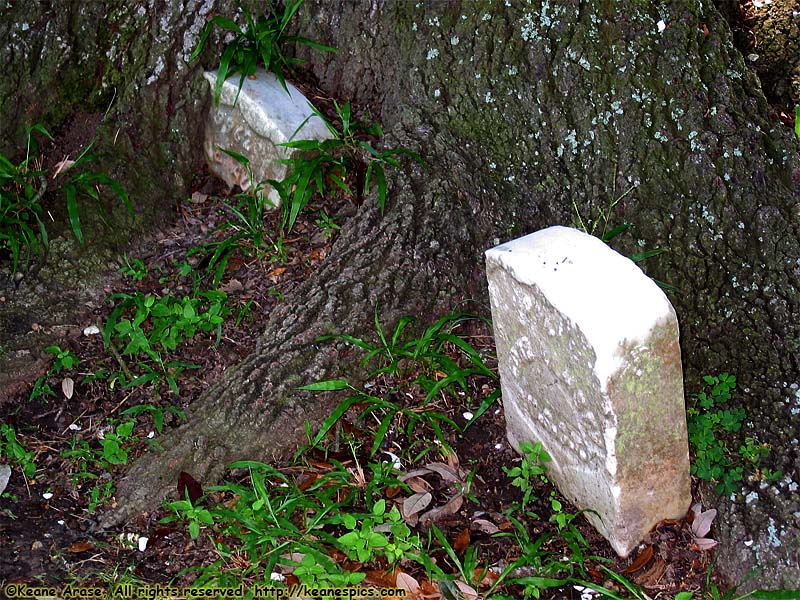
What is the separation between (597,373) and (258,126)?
6.36 feet

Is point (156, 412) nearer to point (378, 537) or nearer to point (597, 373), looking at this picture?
point (378, 537)

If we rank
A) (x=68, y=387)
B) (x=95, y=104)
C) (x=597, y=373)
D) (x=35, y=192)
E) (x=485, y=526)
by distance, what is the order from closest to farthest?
(x=597, y=373)
(x=485, y=526)
(x=68, y=387)
(x=35, y=192)
(x=95, y=104)

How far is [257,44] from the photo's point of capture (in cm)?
350

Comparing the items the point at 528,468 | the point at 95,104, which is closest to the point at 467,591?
the point at 528,468

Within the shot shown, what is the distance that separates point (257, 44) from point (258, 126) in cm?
34

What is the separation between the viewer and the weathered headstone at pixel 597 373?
6.98 ft

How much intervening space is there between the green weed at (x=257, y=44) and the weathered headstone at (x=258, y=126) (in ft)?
0.16

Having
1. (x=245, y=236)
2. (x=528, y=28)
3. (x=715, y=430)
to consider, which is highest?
(x=528, y=28)

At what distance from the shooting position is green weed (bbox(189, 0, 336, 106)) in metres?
3.46

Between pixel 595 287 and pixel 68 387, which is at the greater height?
pixel 595 287

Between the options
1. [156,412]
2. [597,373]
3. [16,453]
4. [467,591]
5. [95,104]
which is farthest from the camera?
[95,104]

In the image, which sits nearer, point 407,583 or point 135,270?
point 407,583

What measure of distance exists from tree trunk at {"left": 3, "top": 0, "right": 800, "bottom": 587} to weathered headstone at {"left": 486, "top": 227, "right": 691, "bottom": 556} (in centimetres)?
34

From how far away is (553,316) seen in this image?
2.28 metres
